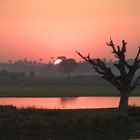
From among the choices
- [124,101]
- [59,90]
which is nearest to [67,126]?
[124,101]

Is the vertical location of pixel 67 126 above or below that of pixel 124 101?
below

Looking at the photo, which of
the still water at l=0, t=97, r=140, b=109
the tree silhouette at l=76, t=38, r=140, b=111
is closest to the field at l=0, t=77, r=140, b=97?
the still water at l=0, t=97, r=140, b=109

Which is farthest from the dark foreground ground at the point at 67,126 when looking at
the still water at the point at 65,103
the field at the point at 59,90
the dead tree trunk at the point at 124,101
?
the field at the point at 59,90

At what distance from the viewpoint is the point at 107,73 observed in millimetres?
36719

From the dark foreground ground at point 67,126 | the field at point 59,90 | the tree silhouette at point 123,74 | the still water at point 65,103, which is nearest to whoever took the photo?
the dark foreground ground at point 67,126

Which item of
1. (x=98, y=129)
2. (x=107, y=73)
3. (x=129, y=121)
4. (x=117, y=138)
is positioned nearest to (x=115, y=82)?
(x=107, y=73)

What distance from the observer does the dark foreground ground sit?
94.1ft

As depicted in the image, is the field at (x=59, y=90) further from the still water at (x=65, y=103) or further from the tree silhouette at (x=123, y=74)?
the tree silhouette at (x=123, y=74)

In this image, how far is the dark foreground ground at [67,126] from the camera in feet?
94.1

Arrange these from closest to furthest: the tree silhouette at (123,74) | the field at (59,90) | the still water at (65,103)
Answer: the tree silhouette at (123,74)
the still water at (65,103)
the field at (59,90)

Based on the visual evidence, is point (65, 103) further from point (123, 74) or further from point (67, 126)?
point (67, 126)

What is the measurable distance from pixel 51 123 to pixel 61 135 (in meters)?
1.45

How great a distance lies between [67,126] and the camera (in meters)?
30.2

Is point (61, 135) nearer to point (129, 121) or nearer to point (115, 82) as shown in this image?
point (129, 121)
